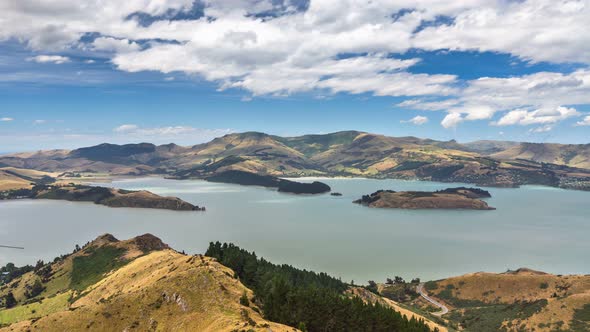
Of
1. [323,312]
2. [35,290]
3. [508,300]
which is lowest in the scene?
[35,290]

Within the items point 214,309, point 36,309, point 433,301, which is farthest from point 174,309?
point 433,301

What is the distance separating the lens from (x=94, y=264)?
14362 cm

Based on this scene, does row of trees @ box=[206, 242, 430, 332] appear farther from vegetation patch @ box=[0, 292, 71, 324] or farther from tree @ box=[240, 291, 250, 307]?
vegetation patch @ box=[0, 292, 71, 324]

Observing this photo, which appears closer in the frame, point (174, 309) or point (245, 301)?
point (174, 309)

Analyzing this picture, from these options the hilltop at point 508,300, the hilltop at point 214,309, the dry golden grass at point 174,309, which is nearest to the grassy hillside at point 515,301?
the hilltop at point 508,300

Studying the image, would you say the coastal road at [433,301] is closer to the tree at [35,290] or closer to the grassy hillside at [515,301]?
the grassy hillside at [515,301]

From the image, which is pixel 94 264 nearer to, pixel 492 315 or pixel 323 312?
pixel 323 312

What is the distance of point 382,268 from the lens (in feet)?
589

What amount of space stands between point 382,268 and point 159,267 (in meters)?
116

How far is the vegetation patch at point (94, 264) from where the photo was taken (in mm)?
132825

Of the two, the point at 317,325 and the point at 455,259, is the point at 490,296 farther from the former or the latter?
the point at 317,325

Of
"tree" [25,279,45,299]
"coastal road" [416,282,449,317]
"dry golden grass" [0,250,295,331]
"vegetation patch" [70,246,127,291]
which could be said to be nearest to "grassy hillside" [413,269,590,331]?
"coastal road" [416,282,449,317]

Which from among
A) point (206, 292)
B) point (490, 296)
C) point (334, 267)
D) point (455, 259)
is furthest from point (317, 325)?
point (455, 259)

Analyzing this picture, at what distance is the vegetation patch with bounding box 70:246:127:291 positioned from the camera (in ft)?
436
